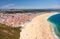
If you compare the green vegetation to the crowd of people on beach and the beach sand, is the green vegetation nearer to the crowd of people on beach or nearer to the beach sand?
the beach sand

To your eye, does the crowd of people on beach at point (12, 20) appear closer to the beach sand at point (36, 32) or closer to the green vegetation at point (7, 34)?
the beach sand at point (36, 32)

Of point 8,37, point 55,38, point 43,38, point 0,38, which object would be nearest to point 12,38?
point 8,37

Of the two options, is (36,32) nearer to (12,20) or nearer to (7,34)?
(7,34)

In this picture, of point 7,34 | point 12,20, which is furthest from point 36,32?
point 12,20

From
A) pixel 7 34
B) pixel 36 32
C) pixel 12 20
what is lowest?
pixel 7 34

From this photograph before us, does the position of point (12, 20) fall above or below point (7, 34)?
above

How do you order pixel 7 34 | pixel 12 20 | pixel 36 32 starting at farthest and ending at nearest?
1. pixel 12 20
2. pixel 36 32
3. pixel 7 34

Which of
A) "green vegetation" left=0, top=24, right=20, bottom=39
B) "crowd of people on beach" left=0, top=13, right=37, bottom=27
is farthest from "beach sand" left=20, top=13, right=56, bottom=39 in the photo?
"crowd of people on beach" left=0, top=13, right=37, bottom=27

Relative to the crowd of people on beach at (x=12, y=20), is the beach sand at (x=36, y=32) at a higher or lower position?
lower

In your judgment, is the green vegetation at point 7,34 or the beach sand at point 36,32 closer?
the green vegetation at point 7,34

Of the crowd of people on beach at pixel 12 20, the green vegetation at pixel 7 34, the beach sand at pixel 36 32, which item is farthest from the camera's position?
the crowd of people on beach at pixel 12 20

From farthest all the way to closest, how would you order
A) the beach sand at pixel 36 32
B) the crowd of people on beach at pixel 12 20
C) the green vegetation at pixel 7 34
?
the crowd of people on beach at pixel 12 20 < the beach sand at pixel 36 32 < the green vegetation at pixel 7 34

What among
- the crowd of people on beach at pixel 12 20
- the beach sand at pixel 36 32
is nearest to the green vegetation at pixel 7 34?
the beach sand at pixel 36 32
